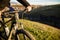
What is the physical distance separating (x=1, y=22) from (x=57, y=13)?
11568mm

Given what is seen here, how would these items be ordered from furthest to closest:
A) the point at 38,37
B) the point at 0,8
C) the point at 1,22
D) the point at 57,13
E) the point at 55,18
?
the point at 57,13
the point at 55,18
the point at 38,37
the point at 1,22
the point at 0,8

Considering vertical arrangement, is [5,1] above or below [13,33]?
above

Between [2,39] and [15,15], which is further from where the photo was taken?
[2,39]

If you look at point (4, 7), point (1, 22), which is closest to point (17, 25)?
point (4, 7)

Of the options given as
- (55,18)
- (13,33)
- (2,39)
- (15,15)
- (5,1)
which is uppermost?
(5,1)

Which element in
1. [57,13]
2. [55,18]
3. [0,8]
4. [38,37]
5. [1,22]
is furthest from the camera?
[57,13]

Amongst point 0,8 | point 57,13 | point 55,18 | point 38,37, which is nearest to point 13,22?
point 0,8

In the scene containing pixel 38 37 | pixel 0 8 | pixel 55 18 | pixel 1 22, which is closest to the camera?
pixel 0 8

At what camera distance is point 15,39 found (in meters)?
5.45

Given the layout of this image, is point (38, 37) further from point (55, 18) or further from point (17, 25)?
point (55, 18)

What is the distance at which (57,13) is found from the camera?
1734cm

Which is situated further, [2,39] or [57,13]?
[57,13]

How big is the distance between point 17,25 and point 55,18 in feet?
35.1

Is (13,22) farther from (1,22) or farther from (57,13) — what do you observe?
(57,13)
